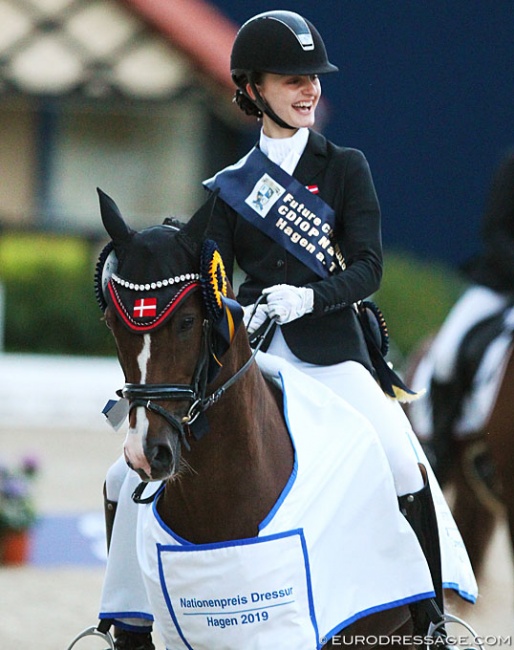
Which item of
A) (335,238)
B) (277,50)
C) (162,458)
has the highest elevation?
(277,50)

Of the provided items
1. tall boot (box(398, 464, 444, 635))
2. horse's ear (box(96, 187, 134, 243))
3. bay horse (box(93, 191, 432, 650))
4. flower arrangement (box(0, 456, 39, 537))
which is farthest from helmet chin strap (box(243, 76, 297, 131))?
flower arrangement (box(0, 456, 39, 537))

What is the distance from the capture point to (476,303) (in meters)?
7.86

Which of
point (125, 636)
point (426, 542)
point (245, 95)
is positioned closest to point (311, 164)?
point (245, 95)

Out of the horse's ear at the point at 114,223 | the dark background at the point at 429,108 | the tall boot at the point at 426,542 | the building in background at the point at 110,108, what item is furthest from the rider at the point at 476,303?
the building in background at the point at 110,108

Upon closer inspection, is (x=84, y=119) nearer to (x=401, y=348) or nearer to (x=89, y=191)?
(x=89, y=191)

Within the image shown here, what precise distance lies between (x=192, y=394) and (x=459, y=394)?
15.0ft

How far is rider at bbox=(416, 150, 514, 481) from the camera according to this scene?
24.1ft

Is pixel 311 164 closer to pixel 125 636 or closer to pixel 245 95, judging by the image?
pixel 245 95

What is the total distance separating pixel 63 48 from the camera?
18719 millimetres

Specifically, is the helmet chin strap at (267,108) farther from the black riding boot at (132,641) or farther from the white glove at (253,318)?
the black riding boot at (132,641)

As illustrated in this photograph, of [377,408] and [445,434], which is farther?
[445,434]

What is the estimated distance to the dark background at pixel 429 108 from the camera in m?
18.2

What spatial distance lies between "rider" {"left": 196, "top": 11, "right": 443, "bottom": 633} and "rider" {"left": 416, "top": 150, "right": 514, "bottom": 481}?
312cm

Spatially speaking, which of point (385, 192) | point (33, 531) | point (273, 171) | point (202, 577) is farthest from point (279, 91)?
point (385, 192)
